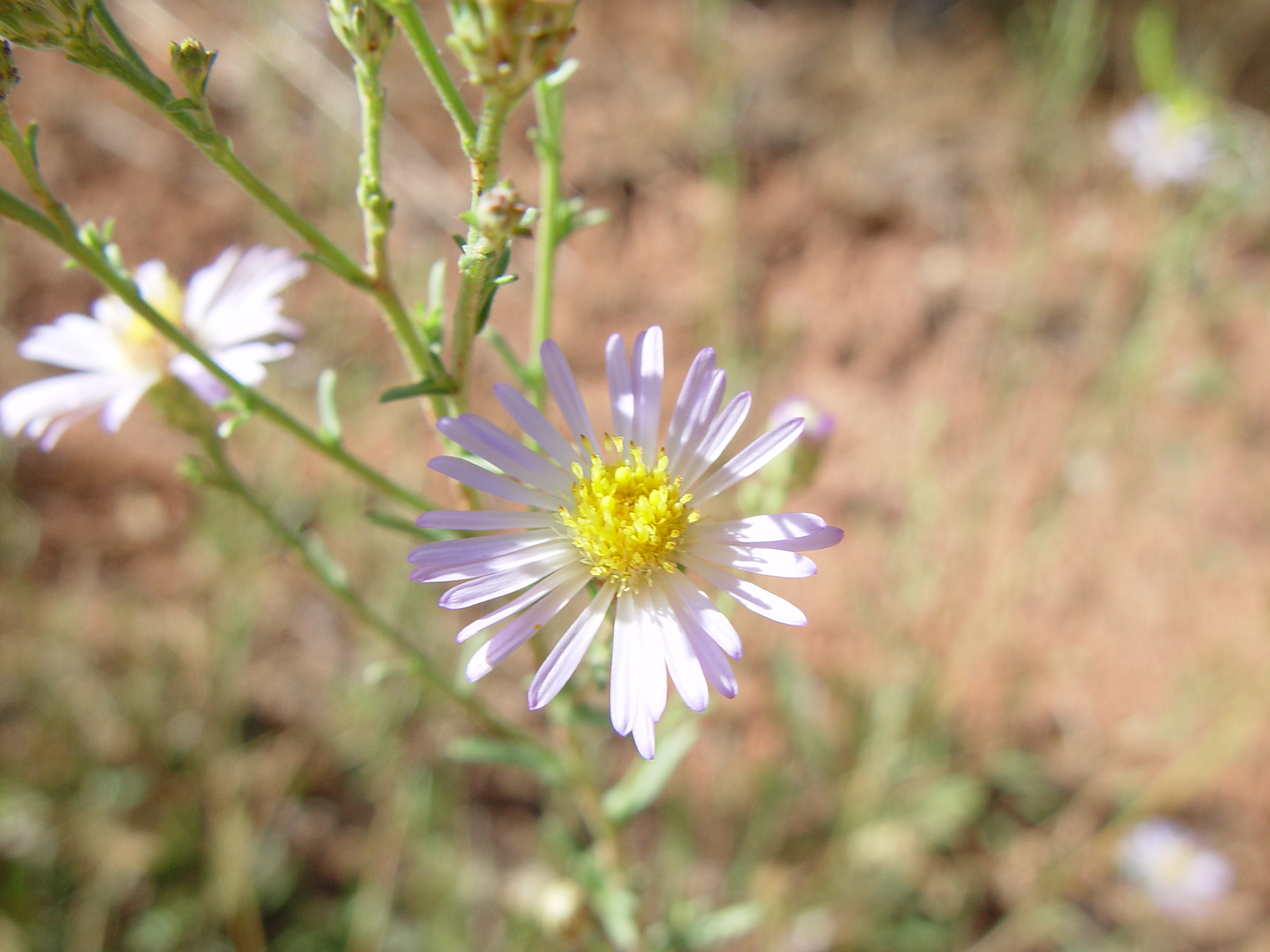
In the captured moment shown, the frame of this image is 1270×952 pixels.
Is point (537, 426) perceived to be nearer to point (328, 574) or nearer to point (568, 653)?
point (568, 653)

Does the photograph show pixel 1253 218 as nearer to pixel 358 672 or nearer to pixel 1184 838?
pixel 1184 838

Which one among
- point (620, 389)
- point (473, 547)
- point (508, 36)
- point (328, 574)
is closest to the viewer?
point (508, 36)

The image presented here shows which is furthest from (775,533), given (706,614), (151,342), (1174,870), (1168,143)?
(1168,143)

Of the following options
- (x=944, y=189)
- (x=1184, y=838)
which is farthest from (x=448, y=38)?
(x=944, y=189)

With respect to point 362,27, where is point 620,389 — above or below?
below

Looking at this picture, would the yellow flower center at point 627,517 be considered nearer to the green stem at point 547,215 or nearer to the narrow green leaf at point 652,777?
the green stem at point 547,215
